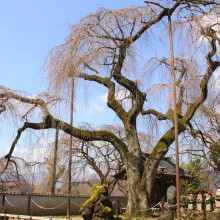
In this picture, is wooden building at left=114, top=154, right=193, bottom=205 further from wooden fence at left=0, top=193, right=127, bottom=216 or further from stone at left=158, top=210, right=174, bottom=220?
stone at left=158, top=210, right=174, bottom=220

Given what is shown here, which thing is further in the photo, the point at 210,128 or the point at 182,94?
the point at 210,128

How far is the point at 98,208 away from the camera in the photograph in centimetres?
1109

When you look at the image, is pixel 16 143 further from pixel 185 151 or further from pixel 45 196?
pixel 185 151

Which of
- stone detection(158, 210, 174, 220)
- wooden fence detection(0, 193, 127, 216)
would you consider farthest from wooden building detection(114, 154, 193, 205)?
stone detection(158, 210, 174, 220)

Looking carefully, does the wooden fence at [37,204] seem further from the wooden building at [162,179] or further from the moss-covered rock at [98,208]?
the moss-covered rock at [98,208]

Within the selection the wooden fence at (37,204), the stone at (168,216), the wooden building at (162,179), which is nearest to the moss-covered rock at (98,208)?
the stone at (168,216)

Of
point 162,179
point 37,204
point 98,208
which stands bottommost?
point 37,204

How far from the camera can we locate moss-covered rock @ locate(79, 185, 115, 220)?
36.0 ft

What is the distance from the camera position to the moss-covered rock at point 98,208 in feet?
36.0

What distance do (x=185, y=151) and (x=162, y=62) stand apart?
6.34 m

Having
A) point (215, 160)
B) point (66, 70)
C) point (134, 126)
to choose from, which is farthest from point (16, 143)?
point (215, 160)

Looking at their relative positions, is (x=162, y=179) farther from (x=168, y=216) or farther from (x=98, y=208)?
(x=98, y=208)

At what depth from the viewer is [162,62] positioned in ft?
51.3

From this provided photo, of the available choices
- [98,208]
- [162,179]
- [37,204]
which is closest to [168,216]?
[98,208]
